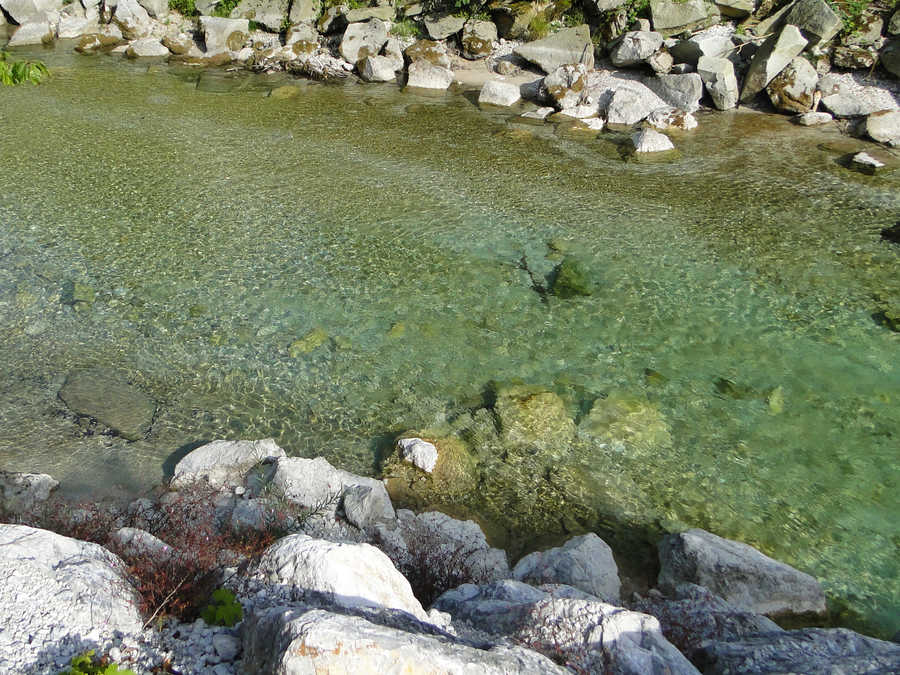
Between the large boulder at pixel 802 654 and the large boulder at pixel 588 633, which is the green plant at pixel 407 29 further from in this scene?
the large boulder at pixel 802 654

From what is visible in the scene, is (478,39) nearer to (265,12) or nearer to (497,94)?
(497,94)

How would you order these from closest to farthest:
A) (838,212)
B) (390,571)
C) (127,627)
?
(127,627)
(390,571)
(838,212)

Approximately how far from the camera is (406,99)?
19.0 metres

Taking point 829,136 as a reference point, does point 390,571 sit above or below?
below

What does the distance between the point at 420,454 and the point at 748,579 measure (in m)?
3.11

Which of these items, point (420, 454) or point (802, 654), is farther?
point (420, 454)

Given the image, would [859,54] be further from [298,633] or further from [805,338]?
[298,633]

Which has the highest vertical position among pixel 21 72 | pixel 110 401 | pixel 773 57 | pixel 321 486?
pixel 773 57

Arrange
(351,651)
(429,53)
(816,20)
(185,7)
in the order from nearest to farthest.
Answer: (351,651) → (816,20) → (429,53) → (185,7)

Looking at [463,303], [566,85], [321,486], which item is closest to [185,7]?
[566,85]

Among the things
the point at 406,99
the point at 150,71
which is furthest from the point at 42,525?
the point at 150,71

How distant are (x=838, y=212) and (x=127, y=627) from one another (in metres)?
13.1

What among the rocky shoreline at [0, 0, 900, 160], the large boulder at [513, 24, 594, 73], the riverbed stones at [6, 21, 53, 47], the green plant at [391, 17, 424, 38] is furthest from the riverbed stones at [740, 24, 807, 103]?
the riverbed stones at [6, 21, 53, 47]

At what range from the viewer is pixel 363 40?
2156 cm
